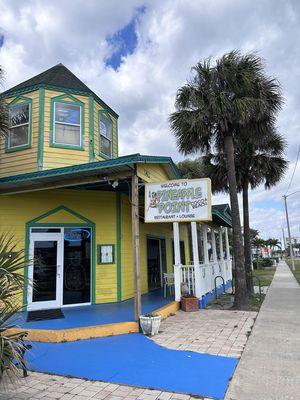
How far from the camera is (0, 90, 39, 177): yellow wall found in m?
10.6

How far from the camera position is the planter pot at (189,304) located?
1007 centimetres

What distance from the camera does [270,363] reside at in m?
5.45

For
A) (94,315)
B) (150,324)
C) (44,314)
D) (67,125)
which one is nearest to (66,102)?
(67,125)

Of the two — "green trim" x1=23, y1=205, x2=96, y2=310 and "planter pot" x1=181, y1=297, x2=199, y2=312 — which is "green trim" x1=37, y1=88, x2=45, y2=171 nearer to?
"green trim" x1=23, y1=205, x2=96, y2=310

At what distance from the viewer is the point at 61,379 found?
4.98 metres

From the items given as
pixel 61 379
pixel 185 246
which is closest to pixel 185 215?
pixel 61 379

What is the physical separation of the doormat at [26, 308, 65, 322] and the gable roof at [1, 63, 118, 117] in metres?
6.94

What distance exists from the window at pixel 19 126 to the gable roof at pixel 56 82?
605 mm

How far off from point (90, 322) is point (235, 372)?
3.73 m

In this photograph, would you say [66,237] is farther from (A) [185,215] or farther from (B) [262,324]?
(B) [262,324]

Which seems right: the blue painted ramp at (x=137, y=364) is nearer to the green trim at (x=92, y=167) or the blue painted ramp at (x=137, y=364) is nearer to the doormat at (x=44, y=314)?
the doormat at (x=44, y=314)

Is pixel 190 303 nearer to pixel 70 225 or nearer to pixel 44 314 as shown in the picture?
pixel 44 314

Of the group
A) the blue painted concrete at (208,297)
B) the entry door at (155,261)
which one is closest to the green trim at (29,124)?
the entry door at (155,261)

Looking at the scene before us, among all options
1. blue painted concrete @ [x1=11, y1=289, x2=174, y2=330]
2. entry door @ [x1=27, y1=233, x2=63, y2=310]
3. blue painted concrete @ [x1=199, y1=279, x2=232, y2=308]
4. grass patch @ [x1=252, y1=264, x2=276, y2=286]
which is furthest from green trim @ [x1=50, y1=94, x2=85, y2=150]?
grass patch @ [x1=252, y1=264, x2=276, y2=286]
